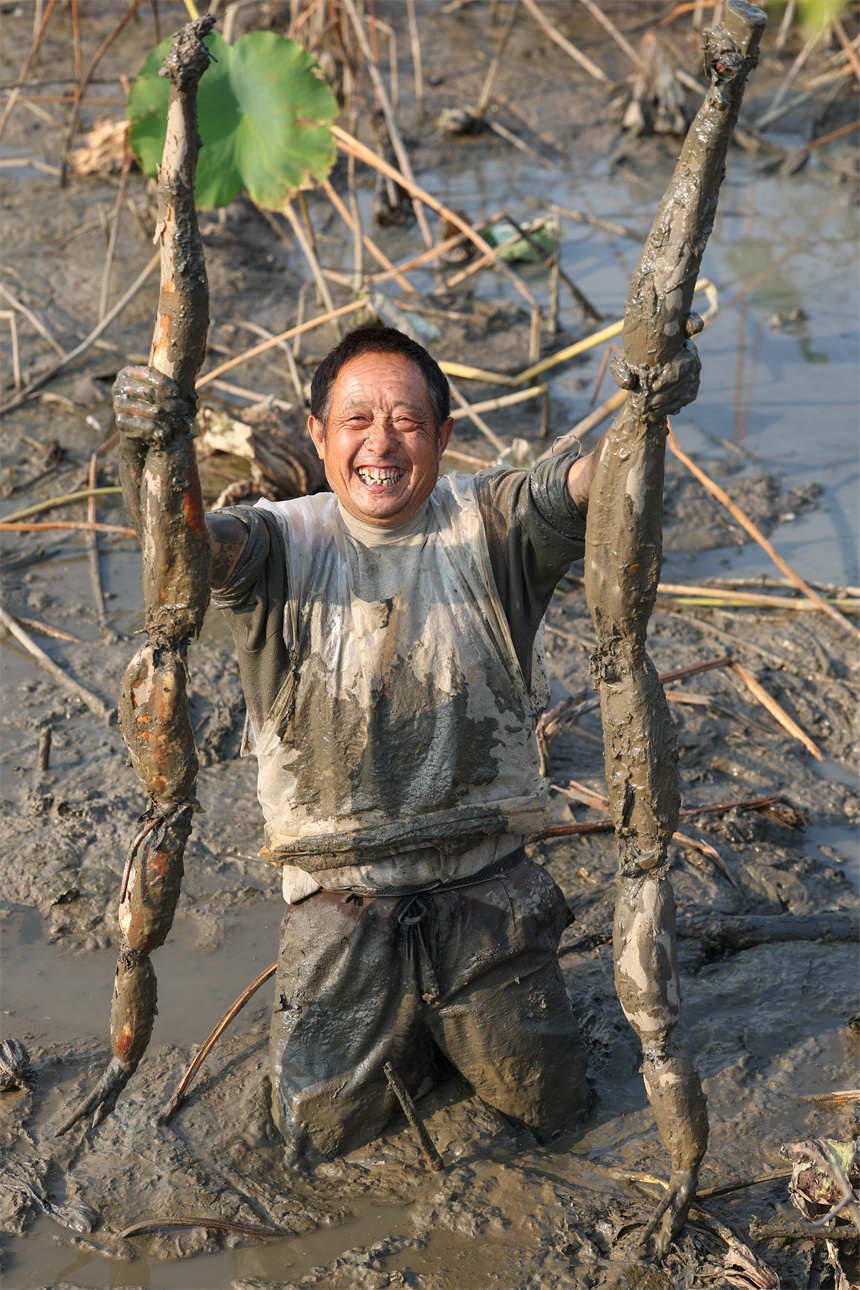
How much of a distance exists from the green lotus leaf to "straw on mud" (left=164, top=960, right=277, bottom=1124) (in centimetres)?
361

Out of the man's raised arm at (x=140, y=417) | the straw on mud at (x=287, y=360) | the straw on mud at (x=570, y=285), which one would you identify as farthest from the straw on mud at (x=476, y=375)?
the man's raised arm at (x=140, y=417)

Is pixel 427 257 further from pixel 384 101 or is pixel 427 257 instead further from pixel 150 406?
pixel 150 406

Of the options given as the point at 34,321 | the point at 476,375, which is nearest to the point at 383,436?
the point at 476,375

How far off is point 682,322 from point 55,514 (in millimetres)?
3436

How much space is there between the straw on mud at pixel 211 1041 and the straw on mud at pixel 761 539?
7.35 feet

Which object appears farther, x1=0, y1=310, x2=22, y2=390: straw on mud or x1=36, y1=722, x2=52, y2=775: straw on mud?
x1=0, y1=310, x2=22, y2=390: straw on mud

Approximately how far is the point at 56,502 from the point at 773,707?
9.27 feet

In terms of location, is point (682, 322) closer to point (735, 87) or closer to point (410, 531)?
point (735, 87)

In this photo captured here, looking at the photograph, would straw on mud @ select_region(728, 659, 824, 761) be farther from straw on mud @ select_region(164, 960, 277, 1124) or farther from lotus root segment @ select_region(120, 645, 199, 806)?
lotus root segment @ select_region(120, 645, 199, 806)

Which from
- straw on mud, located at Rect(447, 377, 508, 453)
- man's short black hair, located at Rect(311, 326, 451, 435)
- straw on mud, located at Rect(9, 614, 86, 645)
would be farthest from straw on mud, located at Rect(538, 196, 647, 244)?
man's short black hair, located at Rect(311, 326, 451, 435)

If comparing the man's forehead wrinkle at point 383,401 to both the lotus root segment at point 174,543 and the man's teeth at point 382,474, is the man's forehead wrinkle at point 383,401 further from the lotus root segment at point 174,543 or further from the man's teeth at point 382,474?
the lotus root segment at point 174,543

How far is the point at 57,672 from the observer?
13.0 feet

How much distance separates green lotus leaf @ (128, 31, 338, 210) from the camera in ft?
16.9

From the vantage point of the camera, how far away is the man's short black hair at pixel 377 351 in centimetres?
245
